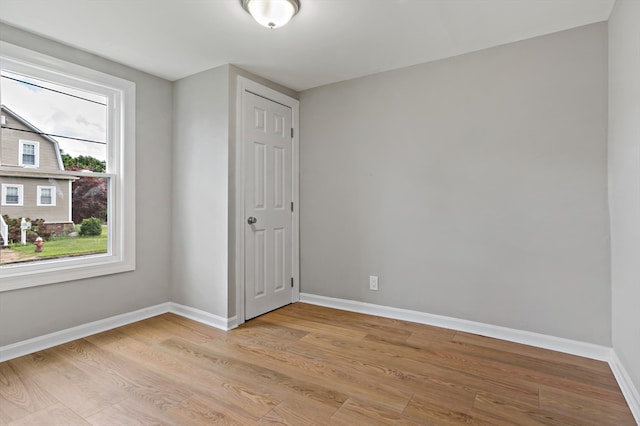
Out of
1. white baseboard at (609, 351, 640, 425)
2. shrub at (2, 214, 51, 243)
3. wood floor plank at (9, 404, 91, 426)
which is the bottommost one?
wood floor plank at (9, 404, 91, 426)

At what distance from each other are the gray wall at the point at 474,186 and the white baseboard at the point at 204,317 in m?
1.02

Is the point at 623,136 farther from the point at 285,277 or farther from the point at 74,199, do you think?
the point at 74,199

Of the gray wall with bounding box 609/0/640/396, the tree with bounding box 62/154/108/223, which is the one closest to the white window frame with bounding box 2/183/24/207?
the tree with bounding box 62/154/108/223

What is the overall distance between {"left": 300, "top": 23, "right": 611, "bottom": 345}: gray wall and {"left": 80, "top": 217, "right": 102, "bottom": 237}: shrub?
77.2 inches

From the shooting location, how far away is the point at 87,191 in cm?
292

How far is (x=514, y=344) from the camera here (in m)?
2.60

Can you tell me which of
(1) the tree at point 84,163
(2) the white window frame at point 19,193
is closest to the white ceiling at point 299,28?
(1) the tree at point 84,163

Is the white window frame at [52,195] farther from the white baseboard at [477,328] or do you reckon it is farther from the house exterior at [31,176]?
the white baseboard at [477,328]

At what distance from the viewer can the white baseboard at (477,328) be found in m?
2.40

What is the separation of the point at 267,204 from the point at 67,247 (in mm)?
1686

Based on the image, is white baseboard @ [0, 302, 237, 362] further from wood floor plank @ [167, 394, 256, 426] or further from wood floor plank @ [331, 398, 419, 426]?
wood floor plank @ [331, 398, 419, 426]

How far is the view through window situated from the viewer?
2.47 meters

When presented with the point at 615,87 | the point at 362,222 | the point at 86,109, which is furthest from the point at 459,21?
the point at 86,109

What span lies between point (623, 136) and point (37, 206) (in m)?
3.98
